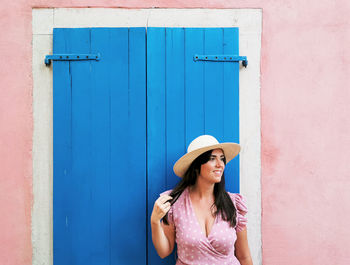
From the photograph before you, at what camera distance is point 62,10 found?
280 cm

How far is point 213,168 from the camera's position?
7.71 feet

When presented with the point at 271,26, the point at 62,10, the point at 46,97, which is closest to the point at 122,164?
the point at 46,97

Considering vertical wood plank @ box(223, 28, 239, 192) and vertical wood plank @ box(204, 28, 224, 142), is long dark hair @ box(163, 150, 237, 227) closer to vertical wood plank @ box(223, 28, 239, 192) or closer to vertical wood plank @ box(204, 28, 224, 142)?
vertical wood plank @ box(223, 28, 239, 192)

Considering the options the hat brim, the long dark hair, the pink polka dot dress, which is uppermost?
the hat brim

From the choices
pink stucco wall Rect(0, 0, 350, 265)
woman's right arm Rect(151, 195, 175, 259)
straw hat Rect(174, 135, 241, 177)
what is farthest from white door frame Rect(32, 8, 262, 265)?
woman's right arm Rect(151, 195, 175, 259)

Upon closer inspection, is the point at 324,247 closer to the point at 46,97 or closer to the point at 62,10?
the point at 46,97

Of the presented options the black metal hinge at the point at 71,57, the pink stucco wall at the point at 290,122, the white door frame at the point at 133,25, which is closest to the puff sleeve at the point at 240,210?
the white door frame at the point at 133,25

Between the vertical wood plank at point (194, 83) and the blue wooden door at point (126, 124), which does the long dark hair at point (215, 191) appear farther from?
the vertical wood plank at point (194, 83)

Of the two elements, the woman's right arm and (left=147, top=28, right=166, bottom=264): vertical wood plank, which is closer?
the woman's right arm

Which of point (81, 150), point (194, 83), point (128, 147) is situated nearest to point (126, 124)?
point (128, 147)

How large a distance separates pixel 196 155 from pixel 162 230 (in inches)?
25.3

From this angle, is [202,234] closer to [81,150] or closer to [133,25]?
[81,150]

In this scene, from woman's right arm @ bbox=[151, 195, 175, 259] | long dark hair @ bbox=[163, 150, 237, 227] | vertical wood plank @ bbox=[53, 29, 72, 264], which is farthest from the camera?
vertical wood plank @ bbox=[53, 29, 72, 264]

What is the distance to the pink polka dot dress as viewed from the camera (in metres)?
2.26
